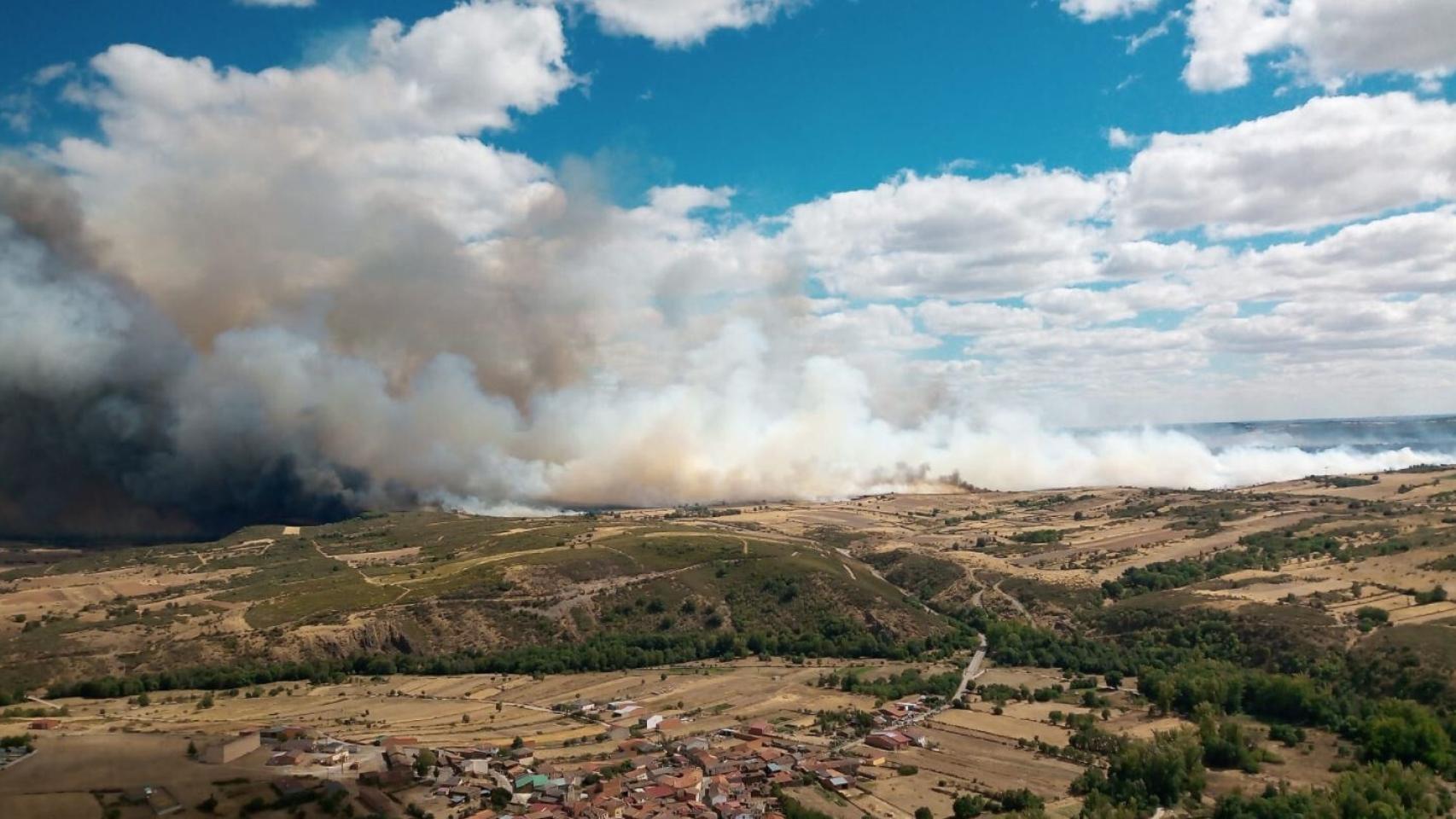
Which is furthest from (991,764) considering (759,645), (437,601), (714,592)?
(437,601)

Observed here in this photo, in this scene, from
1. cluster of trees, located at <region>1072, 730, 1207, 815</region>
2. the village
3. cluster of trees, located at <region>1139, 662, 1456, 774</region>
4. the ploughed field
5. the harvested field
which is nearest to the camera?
the village

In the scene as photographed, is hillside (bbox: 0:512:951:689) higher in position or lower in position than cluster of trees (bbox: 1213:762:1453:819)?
higher

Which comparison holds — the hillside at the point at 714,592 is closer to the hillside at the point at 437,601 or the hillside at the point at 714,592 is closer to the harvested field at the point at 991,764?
the hillside at the point at 437,601

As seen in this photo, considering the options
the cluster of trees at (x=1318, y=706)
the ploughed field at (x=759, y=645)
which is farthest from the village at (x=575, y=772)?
the cluster of trees at (x=1318, y=706)

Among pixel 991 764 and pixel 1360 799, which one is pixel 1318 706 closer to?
pixel 1360 799

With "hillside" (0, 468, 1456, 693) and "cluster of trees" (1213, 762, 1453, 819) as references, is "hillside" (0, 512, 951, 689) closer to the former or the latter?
"hillside" (0, 468, 1456, 693)

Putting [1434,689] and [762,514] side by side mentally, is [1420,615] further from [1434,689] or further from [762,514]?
[762,514]

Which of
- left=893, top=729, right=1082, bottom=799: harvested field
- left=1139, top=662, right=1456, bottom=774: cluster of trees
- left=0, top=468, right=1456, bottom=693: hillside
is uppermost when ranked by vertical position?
left=0, top=468, right=1456, bottom=693: hillside

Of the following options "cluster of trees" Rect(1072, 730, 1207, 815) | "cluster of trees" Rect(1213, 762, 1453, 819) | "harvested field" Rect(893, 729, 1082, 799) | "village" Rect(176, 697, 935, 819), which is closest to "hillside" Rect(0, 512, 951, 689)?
"harvested field" Rect(893, 729, 1082, 799)

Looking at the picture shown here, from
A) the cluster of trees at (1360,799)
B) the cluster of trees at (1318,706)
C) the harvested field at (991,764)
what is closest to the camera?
the cluster of trees at (1360,799)

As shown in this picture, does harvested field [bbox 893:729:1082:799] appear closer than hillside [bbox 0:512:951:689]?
Yes

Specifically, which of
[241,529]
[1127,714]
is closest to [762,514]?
[241,529]

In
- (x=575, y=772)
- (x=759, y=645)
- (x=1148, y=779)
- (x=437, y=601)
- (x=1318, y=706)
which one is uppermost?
(x=437, y=601)
